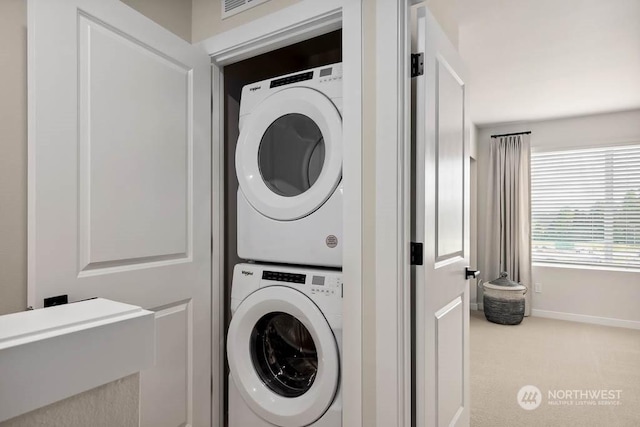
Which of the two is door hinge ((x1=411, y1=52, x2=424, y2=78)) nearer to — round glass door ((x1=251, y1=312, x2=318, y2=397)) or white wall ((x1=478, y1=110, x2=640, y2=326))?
round glass door ((x1=251, y1=312, x2=318, y2=397))

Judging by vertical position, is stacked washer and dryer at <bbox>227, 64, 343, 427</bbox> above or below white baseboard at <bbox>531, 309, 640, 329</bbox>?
above

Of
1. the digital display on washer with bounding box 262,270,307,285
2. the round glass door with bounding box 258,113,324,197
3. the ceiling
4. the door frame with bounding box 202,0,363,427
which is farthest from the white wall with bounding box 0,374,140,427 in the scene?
the ceiling

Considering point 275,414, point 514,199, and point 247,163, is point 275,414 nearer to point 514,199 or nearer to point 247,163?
point 247,163

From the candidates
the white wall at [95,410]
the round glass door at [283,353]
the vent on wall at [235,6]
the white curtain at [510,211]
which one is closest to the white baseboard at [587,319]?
the white curtain at [510,211]

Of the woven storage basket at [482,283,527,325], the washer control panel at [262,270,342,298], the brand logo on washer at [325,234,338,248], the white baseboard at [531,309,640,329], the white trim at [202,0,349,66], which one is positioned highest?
the white trim at [202,0,349,66]

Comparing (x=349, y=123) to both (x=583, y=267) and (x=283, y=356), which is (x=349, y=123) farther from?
(x=583, y=267)

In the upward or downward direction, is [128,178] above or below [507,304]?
above

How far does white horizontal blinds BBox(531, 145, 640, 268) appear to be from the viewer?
431 cm

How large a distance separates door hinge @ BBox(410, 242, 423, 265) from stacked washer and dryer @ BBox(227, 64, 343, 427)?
0.96 ft

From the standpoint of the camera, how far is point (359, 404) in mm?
1387

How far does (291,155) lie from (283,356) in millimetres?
973

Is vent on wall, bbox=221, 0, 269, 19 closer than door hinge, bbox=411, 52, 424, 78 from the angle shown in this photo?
No

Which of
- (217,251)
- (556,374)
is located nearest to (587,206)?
(556,374)

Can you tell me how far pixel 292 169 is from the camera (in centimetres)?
173
